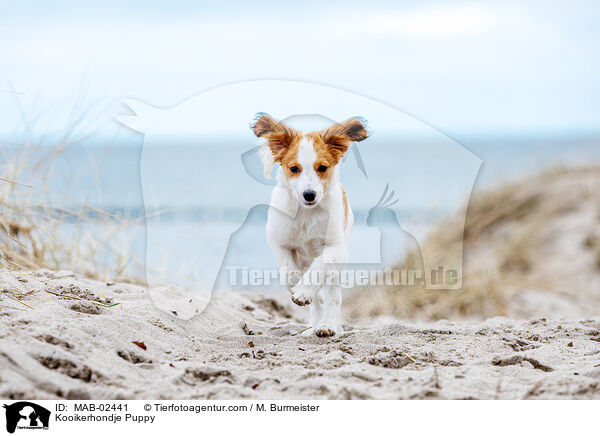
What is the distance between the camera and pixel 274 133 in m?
2.86

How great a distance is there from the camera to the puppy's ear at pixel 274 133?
286cm

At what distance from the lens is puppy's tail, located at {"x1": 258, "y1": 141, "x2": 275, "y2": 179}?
294cm

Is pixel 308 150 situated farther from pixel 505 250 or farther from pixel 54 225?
pixel 505 250

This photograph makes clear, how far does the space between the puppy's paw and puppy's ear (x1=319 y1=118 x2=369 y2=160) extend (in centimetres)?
61

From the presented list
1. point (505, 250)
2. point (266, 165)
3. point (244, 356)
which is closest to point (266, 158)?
point (266, 165)

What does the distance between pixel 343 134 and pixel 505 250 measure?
4.69 meters

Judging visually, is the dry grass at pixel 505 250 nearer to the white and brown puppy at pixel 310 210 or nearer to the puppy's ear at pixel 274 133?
the white and brown puppy at pixel 310 210

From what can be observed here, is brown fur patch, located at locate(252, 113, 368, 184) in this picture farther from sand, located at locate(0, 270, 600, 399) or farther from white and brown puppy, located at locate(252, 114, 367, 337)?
sand, located at locate(0, 270, 600, 399)

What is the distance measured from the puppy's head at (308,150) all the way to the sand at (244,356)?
A: 2.47 feet

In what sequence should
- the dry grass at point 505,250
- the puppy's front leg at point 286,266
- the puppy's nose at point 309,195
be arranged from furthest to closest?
the dry grass at point 505,250 → the puppy's front leg at point 286,266 → the puppy's nose at point 309,195
